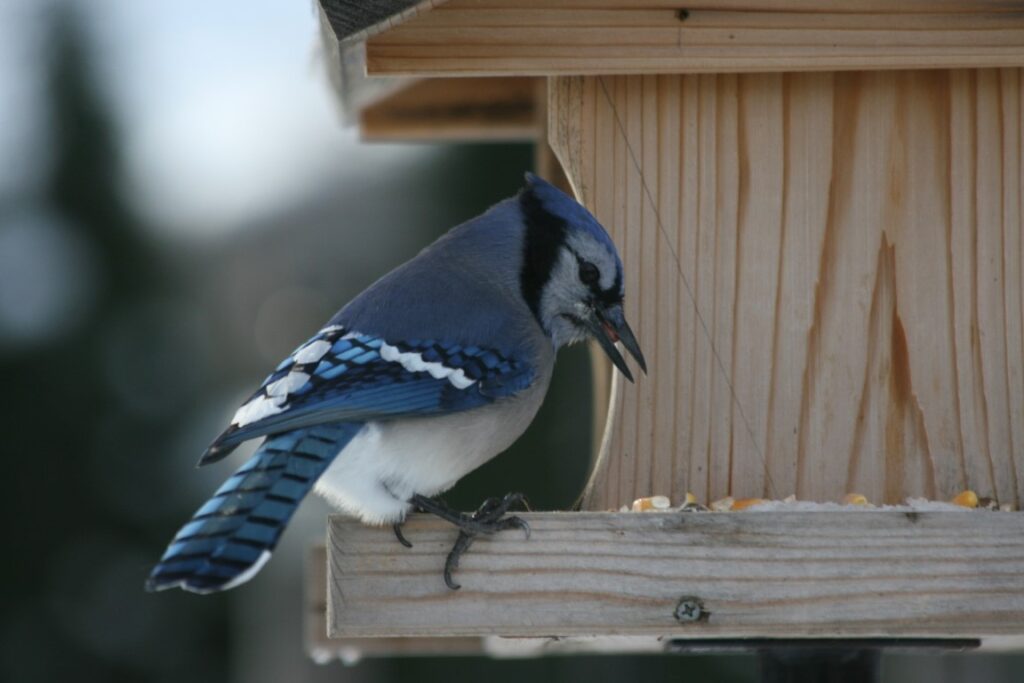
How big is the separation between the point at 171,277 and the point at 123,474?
4.44ft

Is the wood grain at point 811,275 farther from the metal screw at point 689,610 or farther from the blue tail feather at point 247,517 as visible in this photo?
the blue tail feather at point 247,517

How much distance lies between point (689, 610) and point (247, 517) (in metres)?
0.63

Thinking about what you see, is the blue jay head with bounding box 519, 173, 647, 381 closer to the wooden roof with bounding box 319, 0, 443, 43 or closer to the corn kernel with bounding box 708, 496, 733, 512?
the corn kernel with bounding box 708, 496, 733, 512

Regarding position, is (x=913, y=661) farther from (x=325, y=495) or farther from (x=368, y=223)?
(x=325, y=495)

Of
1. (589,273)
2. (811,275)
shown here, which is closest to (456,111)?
(589,273)

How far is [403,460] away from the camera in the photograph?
106 inches

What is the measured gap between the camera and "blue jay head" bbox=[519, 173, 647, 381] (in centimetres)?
282

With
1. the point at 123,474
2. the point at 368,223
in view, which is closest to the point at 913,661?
the point at 368,223

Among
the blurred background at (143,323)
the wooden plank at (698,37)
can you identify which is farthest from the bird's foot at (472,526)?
the blurred background at (143,323)

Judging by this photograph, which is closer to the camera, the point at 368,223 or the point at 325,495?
the point at 325,495

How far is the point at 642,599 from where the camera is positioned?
7.86 ft

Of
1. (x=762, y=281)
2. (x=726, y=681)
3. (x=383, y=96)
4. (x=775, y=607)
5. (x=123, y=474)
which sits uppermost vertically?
(x=383, y=96)

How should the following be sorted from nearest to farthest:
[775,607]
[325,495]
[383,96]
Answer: [775,607] < [325,495] < [383,96]

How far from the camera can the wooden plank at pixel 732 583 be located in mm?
2389
